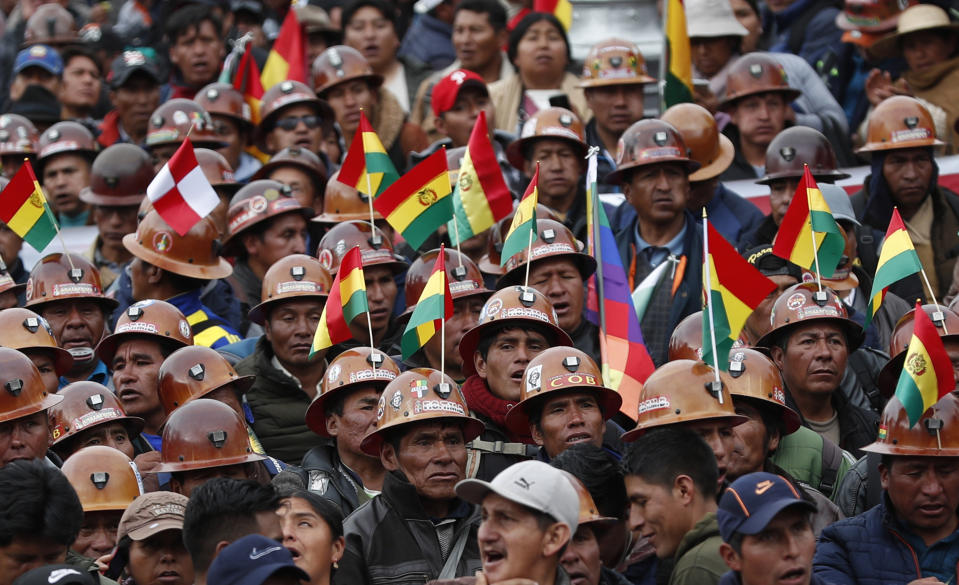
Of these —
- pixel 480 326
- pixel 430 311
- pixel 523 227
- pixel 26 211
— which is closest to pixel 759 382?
pixel 480 326

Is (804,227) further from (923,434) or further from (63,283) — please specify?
(63,283)

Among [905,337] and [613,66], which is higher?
[613,66]

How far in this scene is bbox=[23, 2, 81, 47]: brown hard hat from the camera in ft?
64.0

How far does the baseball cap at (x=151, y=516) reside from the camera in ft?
29.7

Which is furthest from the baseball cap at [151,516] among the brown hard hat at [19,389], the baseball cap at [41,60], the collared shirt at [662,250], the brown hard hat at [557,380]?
the baseball cap at [41,60]

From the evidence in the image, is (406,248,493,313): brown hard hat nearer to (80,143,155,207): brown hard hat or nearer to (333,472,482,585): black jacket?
(333,472,482,585): black jacket

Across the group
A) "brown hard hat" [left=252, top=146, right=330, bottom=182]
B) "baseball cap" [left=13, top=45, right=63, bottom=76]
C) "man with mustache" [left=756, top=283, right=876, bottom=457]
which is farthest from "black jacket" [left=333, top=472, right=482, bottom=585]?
"baseball cap" [left=13, top=45, right=63, bottom=76]

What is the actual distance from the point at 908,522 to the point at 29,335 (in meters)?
5.67

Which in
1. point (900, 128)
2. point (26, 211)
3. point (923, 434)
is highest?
point (26, 211)

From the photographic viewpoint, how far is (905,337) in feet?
35.5

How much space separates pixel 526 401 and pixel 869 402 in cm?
263

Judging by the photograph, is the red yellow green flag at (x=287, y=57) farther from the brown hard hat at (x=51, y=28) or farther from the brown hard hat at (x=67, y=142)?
the brown hard hat at (x=51, y=28)

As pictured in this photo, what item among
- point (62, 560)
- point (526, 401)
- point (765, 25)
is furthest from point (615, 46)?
point (62, 560)

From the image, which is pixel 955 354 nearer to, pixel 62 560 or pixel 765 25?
pixel 62 560
